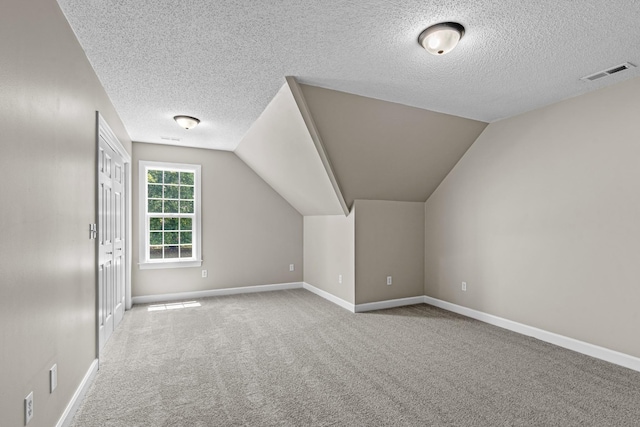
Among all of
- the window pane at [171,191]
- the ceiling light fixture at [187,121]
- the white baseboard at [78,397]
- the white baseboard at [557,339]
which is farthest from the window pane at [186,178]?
the white baseboard at [557,339]

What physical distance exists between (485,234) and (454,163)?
1.02 m

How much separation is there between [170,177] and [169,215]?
0.60 metres

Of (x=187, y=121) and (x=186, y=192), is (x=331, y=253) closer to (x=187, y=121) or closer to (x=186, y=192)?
(x=186, y=192)

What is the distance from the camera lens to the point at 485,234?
13.5 feet

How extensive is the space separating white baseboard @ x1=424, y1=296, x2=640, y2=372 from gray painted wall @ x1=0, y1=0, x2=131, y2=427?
399 cm

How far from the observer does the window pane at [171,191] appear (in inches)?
209

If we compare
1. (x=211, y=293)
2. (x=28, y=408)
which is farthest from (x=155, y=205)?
(x=28, y=408)

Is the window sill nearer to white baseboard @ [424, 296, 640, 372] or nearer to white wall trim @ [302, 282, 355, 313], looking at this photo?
white wall trim @ [302, 282, 355, 313]

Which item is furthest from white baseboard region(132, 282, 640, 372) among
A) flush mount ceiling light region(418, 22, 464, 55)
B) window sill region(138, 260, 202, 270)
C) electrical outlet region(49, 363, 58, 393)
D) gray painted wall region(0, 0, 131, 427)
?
flush mount ceiling light region(418, 22, 464, 55)

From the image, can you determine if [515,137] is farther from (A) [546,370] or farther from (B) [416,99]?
(A) [546,370]

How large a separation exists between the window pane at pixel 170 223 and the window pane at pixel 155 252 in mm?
329

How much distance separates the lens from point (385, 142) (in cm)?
391

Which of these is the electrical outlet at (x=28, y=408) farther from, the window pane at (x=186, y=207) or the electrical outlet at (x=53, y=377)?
the window pane at (x=186, y=207)

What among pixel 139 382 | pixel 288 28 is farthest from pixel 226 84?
pixel 139 382
